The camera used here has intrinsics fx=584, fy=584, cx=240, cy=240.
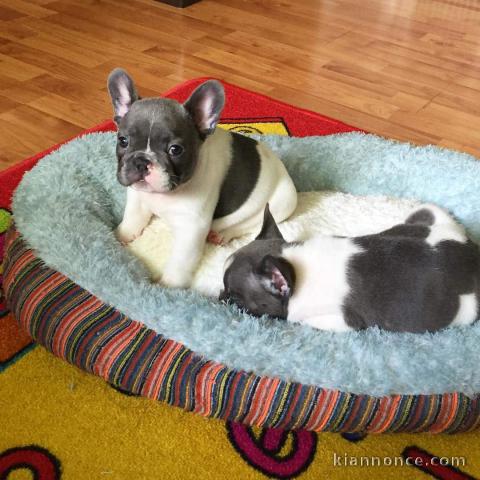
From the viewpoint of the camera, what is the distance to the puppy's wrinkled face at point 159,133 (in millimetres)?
1409

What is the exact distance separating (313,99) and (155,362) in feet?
6.61

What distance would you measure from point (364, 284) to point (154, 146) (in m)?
0.62

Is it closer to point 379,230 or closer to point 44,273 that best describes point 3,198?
point 44,273

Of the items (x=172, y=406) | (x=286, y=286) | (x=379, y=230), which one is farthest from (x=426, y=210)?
(x=172, y=406)

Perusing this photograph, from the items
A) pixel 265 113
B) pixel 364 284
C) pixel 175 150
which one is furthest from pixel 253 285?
pixel 265 113

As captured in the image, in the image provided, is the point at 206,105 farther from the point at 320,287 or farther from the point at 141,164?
the point at 320,287

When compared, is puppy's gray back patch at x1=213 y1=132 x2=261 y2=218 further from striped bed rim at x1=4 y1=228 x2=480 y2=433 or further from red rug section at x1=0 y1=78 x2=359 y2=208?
red rug section at x1=0 y1=78 x2=359 y2=208

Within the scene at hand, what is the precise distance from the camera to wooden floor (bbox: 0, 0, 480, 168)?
9.00 ft

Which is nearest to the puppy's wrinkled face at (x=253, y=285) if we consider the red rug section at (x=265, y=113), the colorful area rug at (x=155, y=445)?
the colorful area rug at (x=155, y=445)

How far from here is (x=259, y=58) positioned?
336 cm

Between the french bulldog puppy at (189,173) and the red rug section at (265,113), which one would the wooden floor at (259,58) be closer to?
the red rug section at (265,113)

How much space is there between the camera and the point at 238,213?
177 centimetres

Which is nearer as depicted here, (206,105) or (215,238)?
(206,105)

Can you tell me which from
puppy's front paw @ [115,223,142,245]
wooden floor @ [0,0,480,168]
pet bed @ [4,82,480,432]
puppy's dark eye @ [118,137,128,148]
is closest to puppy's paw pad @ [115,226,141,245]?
puppy's front paw @ [115,223,142,245]
